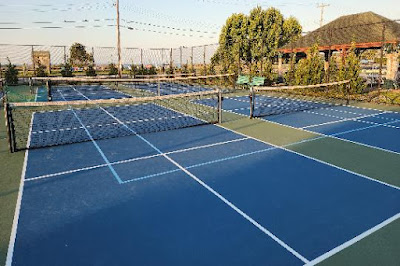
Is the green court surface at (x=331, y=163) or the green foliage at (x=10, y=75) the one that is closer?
the green court surface at (x=331, y=163)

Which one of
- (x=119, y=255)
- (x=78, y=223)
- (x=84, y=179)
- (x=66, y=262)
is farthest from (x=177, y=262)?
(x=84, y=179)

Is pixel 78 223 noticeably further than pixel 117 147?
No

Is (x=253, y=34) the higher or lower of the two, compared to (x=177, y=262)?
higher

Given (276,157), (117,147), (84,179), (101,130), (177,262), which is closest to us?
(177,262)

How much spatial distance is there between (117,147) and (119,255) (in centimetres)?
580

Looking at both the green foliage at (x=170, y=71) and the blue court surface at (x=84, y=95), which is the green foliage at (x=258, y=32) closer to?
the green foliage at (x=170, y=71)

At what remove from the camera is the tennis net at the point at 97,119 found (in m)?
10.5

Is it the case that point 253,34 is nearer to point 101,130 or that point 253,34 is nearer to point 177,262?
point 101,130

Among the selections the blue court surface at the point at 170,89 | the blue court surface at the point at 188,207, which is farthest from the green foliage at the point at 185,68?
the blue court surface at the point at 188,207

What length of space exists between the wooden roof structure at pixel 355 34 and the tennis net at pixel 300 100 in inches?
143

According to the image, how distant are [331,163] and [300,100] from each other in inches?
513

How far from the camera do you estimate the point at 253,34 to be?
4966 cm

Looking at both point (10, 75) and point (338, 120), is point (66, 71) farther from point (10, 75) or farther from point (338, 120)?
point (338, 120)

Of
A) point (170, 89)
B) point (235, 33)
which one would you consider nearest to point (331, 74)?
point (170, 89)
